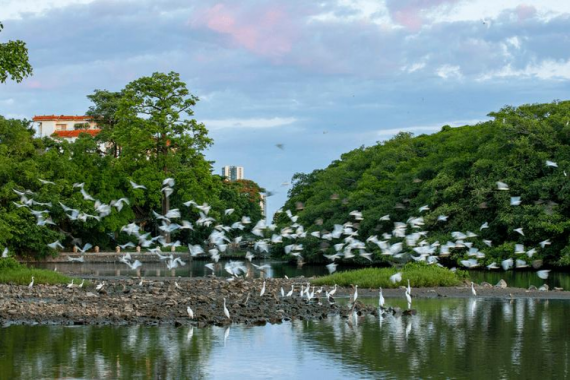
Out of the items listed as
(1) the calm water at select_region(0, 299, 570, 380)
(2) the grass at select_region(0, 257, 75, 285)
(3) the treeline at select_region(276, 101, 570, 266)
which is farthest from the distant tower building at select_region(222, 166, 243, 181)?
(1) the calm water at select_region(0, 299, 570, 380)

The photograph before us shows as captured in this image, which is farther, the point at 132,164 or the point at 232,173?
the point at 232,173

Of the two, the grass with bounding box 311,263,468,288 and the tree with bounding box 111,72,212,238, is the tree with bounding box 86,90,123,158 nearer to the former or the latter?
the tree with bounding box 111,72,212,238

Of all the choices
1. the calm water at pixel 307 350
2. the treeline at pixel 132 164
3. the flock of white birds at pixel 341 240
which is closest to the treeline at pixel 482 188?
the flock of white birds at pixel 341 240

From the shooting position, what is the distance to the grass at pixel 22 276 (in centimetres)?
4050

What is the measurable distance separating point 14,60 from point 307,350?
15.7 metres

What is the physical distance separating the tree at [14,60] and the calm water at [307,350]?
9767mm

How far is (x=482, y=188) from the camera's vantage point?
5950 cm

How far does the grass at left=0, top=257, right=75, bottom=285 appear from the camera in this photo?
Result: 40.5 meters

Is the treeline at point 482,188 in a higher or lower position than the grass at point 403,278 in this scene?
higher

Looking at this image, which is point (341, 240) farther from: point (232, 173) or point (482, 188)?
point (232, 173)

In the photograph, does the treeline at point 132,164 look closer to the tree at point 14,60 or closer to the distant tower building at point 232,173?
the distant tower building at point 232,173

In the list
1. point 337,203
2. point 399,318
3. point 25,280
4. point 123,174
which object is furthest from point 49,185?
point 399,318

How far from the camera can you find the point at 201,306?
30.6 meters

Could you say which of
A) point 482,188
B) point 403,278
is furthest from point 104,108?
point 403,278
